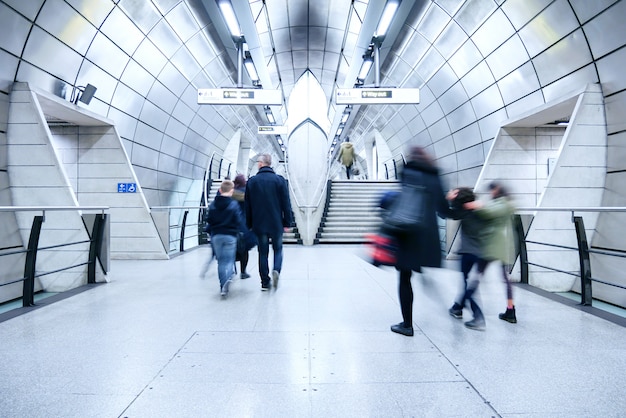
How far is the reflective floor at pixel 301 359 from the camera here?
1.91m

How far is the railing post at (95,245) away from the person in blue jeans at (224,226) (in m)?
2.12

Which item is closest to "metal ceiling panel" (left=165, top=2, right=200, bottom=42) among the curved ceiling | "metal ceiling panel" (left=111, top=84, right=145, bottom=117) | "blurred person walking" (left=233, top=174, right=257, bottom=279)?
the curved ceiling

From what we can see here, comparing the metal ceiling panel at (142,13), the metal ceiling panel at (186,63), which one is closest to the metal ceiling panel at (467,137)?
the metal ceiling panel at (186,63)

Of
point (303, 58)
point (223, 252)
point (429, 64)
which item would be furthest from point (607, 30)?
point (303, 58)

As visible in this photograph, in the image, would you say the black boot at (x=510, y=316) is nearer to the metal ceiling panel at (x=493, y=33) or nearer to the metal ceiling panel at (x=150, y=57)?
the metal ceiling panel at (x=493, y=33)

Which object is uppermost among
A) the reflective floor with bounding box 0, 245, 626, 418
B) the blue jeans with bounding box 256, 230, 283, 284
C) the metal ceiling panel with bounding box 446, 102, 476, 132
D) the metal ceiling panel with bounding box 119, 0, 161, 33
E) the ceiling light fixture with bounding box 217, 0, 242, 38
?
the ceiling light fixture with bounding box 217, 0, 242, 38

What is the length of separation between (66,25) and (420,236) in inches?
272

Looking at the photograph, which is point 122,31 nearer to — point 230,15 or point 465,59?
point 230,15

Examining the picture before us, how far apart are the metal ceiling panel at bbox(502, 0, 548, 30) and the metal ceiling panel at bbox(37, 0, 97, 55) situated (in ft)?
26.8

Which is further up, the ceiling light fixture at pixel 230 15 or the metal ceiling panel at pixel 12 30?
the ceiling light fixture at pixel 230 15

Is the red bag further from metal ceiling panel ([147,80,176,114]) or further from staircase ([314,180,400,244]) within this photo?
metal ceiling panel ([147,80,176,114])

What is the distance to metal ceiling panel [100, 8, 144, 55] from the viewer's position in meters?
6.64

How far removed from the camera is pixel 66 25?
19.0 feet

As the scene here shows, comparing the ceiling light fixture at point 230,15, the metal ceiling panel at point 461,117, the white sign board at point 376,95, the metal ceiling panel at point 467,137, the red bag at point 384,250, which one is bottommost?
the red bag at point 384,250
